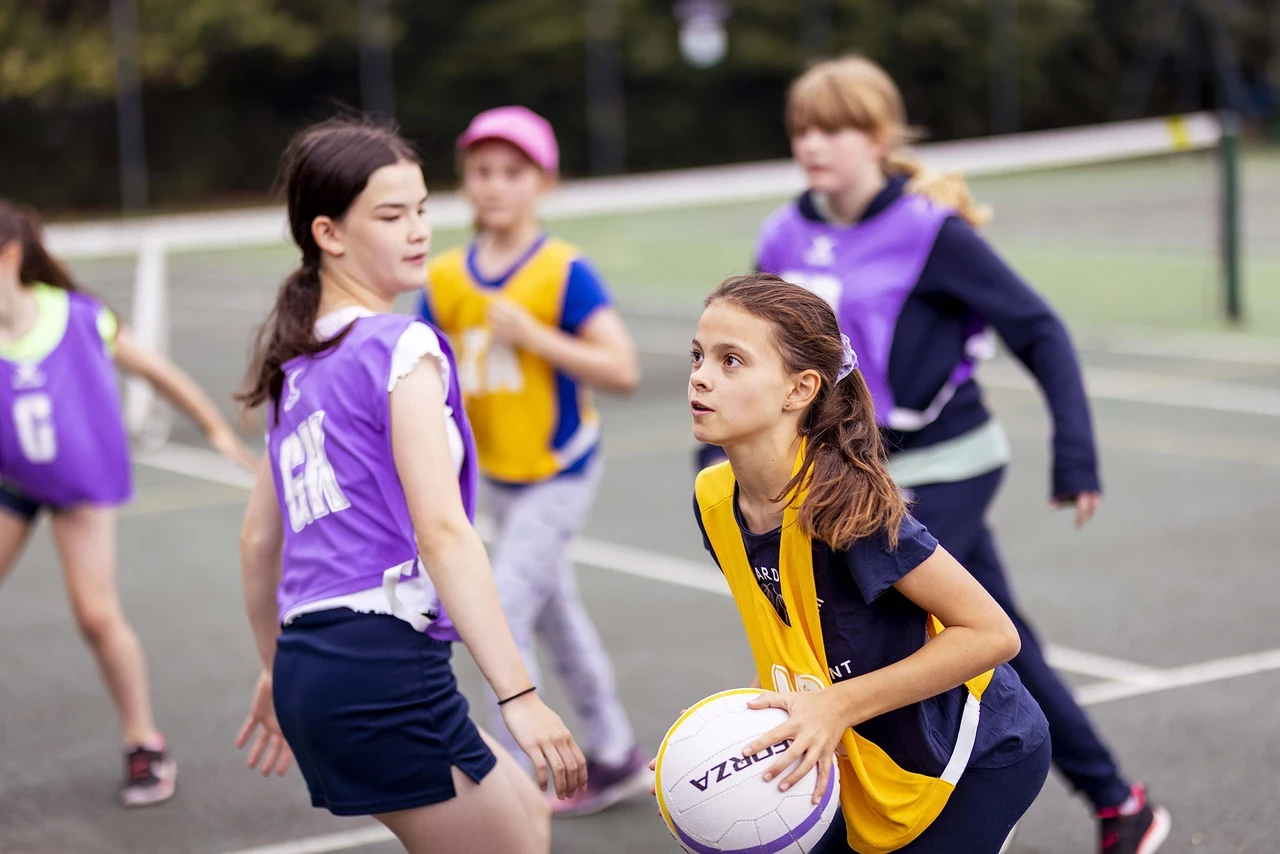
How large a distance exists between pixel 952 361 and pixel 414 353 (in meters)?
1.84

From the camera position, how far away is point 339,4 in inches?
1382

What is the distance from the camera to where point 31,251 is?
5668 mm

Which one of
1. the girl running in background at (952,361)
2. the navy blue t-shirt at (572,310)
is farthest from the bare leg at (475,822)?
the navy blue t-shirt at (572,310)

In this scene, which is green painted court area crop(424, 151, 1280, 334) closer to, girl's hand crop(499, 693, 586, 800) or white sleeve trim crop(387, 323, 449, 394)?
white sleeve trim crop(387, 323, 449, 394)

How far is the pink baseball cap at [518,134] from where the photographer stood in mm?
5246

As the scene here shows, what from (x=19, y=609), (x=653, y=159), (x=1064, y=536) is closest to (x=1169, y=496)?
(x=1064, y=536)

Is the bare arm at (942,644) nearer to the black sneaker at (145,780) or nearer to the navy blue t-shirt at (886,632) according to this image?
the navy blue t-shirt at (886,632)

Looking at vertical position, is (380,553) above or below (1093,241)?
above

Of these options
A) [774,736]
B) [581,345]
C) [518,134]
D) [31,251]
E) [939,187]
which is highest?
[518,134]

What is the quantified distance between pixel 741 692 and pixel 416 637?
24.3 inches

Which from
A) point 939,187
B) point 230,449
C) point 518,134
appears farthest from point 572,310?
point 939,187

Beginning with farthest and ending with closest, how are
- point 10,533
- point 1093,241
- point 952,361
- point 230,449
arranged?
point 1093,241, point 10,533, point 230,449, point 952,361

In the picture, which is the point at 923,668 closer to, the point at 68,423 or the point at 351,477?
the point at 351,477

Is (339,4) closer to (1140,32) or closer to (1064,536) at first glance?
(1140,32)
